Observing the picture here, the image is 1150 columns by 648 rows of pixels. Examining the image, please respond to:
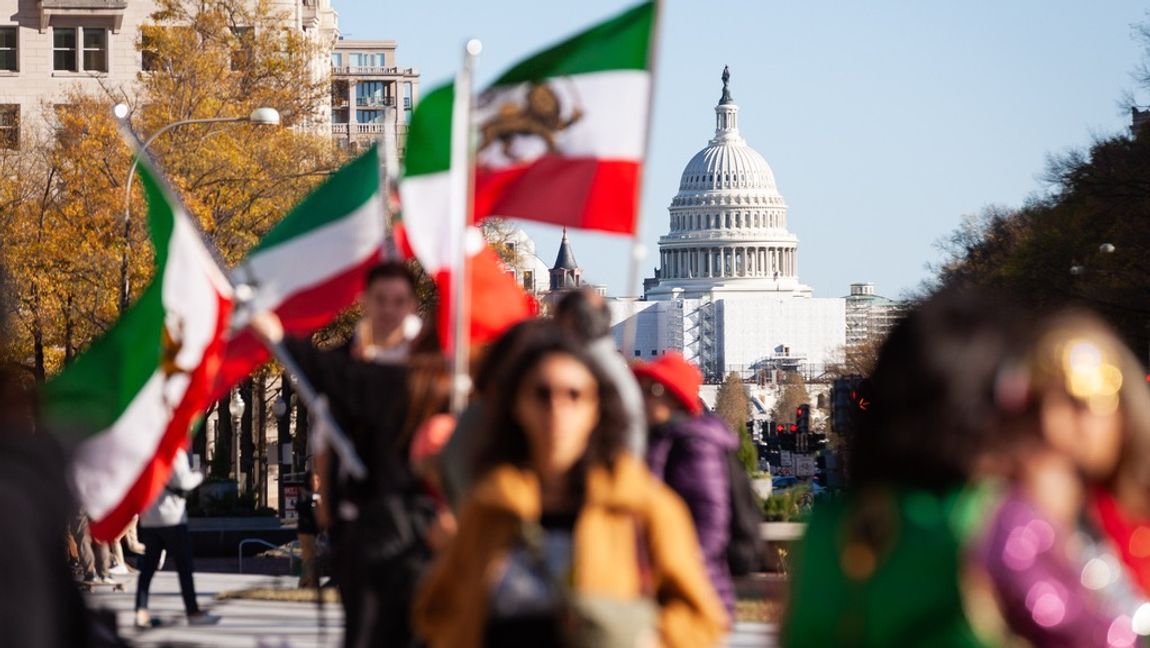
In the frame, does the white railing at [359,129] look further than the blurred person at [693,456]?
Yes

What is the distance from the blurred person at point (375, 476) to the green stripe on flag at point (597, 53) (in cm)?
172

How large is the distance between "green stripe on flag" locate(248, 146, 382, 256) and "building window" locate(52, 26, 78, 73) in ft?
194

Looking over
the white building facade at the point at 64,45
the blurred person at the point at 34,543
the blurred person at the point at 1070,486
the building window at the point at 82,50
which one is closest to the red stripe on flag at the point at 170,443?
the blurred person at the point at 34,543

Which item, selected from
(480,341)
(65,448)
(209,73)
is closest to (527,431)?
(65,448)

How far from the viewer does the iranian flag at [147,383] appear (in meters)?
Result: 9.09

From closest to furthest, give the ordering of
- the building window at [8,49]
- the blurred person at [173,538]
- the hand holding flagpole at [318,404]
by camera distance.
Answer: the hand holding flagpole at [318,404], the blurred person at [173,538], the building window at [8,49]

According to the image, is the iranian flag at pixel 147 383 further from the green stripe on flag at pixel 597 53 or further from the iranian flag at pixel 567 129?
the green stripe on flag at pixel 597 53

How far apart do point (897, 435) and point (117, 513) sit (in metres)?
5.36

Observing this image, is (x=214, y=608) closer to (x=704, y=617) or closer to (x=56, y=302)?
(x=704, y=617)

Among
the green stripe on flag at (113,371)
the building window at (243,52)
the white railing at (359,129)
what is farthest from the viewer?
the white railing at (359,129)

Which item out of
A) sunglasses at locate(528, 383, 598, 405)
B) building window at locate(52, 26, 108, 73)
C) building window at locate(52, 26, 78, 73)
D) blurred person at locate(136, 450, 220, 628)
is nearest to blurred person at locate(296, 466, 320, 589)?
blurred person at locate(136, 450, 220, 628)


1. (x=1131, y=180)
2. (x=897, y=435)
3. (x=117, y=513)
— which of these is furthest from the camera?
(x=1131, y=180)

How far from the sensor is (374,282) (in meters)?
8.53

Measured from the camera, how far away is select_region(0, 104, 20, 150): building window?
54103 millimetres
